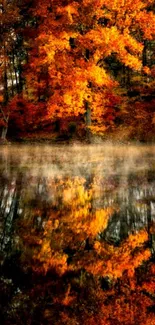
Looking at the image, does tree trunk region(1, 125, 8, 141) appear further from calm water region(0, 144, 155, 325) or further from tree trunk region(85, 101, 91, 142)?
calm water region(0, 144, 155, 325)

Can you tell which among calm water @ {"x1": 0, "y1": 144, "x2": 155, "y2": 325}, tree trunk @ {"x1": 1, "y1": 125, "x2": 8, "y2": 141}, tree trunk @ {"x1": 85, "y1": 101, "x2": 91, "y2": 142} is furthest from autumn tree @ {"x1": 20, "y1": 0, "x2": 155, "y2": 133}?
calm water @ {"x1": 0, "y1": 144, "x2": 155, "y2": 325}

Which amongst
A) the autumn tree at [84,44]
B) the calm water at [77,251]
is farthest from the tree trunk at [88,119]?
the calm water at [77,251]

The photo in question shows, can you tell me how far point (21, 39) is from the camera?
4494 centimetres

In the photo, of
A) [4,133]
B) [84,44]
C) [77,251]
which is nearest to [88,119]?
[84,44]

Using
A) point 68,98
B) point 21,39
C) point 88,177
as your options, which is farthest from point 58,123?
point 88,177

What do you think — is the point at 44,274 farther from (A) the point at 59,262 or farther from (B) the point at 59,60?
(B) the point at 59,60

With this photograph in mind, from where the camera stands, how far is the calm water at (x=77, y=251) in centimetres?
581

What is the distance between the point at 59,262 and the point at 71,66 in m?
24.3

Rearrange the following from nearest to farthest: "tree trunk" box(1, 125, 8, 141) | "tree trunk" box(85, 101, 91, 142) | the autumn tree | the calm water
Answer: the calm water, the autumn tree, "tree trunk" box(85, 101, 91, 142), "tree trunk" box(1, 125, 8, 141)

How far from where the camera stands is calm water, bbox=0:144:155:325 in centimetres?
581

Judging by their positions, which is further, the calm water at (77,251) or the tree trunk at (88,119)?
the tree trunk at (88,119)

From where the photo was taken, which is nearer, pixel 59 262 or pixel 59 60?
pixel 59 262

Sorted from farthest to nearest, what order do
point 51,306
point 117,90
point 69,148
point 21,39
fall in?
1. point 21,39
2. point 117,90
3. point 69,148
4. point 51,306

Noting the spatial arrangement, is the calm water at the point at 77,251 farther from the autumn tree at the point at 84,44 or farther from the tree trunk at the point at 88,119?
the tree trunk at the point at 88,119
